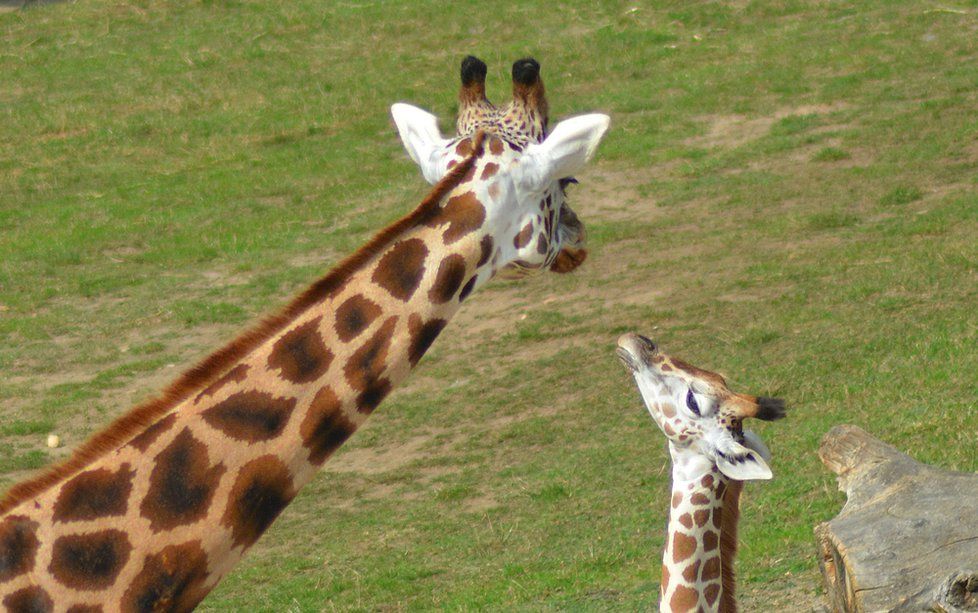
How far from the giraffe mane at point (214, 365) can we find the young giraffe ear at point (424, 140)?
343 millimetres

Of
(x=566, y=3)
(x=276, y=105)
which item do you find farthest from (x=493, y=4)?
(x=276, y=105)

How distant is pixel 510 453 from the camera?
9.59 metres

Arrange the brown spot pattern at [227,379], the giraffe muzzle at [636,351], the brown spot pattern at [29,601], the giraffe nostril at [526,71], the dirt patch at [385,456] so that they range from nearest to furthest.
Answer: the brown spot pattern at [29,601]
the brown spot pattern at [227,379]
the giraffe nostril at [526,71]
the giraffe muzzle at [636,351]
the dirt patch at [385,456]

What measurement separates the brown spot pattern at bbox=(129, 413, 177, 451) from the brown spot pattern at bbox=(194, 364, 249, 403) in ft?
0.30

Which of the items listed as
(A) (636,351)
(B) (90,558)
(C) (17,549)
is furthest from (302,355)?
(A) (636,351)

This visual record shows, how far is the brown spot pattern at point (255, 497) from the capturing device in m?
4.01

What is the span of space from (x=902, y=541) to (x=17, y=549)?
295cm

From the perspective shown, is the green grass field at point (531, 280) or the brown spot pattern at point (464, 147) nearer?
the brown spot pattern at point (464, 147)

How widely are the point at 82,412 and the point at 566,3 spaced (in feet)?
39.2

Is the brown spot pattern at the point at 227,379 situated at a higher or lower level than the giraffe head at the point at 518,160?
lower

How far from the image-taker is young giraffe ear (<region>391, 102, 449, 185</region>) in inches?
188

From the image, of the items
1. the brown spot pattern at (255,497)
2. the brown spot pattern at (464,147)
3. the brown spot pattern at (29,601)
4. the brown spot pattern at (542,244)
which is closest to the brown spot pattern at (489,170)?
the brown spot pattern at (464,147)

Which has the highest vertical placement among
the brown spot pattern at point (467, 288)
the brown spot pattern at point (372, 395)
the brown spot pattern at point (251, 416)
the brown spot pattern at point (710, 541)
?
the brown spot pattern at point (467, 288)

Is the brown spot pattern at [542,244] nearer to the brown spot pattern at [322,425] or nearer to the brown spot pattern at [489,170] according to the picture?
the brown spot pattern at [489,170]
